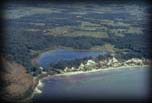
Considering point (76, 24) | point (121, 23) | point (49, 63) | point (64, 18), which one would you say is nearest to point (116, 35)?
point (121, 23)

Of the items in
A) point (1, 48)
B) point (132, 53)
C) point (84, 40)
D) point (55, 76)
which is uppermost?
point (84, 40)

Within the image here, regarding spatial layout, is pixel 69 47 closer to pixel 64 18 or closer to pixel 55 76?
pixel 64 18

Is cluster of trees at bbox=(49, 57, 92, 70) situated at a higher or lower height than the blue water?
lower

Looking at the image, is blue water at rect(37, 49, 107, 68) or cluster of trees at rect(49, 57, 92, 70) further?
blue water at rect(37, 49, 107, 68)

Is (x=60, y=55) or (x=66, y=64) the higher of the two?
(x=60, y=55)

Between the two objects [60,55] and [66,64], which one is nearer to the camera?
[66,64]

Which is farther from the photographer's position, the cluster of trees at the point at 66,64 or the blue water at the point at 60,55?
the blue water at the point at 60,55

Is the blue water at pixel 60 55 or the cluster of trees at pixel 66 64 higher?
the blue water at pixel 60 55

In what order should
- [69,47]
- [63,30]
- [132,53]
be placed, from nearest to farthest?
1. [132,53]
2. [69,47]
3. [63,30]
